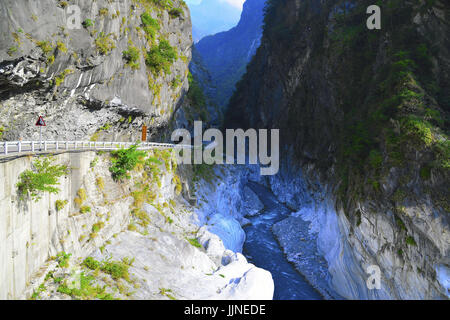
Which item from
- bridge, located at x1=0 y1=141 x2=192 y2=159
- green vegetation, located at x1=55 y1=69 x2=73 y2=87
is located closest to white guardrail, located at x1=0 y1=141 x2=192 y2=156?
bridge, located at x1=0 y1=141 x2=192 y2=159

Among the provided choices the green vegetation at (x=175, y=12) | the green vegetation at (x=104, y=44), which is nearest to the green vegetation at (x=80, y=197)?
the green vegetation at (x=104, y=44)

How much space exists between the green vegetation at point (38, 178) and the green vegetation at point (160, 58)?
1684 cm

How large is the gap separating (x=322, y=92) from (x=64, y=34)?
32738 millimetres

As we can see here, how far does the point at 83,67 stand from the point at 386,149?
75.6 feet

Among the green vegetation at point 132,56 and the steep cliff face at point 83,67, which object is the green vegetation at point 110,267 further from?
the green vegetation at point 132,56

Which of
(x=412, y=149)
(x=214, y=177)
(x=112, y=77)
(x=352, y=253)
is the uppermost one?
(x=112, y=77)

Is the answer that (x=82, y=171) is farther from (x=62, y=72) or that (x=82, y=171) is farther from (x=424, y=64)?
(x=424, y=64)

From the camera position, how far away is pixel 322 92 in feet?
119

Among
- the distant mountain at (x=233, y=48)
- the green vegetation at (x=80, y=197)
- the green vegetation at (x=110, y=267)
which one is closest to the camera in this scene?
the green vegetation at (x=110, y=267)

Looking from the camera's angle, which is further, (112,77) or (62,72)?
(112,77)

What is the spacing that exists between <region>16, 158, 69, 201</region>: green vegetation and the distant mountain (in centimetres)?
9408

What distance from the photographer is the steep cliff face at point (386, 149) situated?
48.2 ft

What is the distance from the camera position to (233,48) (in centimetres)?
13875

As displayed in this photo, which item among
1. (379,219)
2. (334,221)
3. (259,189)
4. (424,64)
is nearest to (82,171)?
(379,219)
